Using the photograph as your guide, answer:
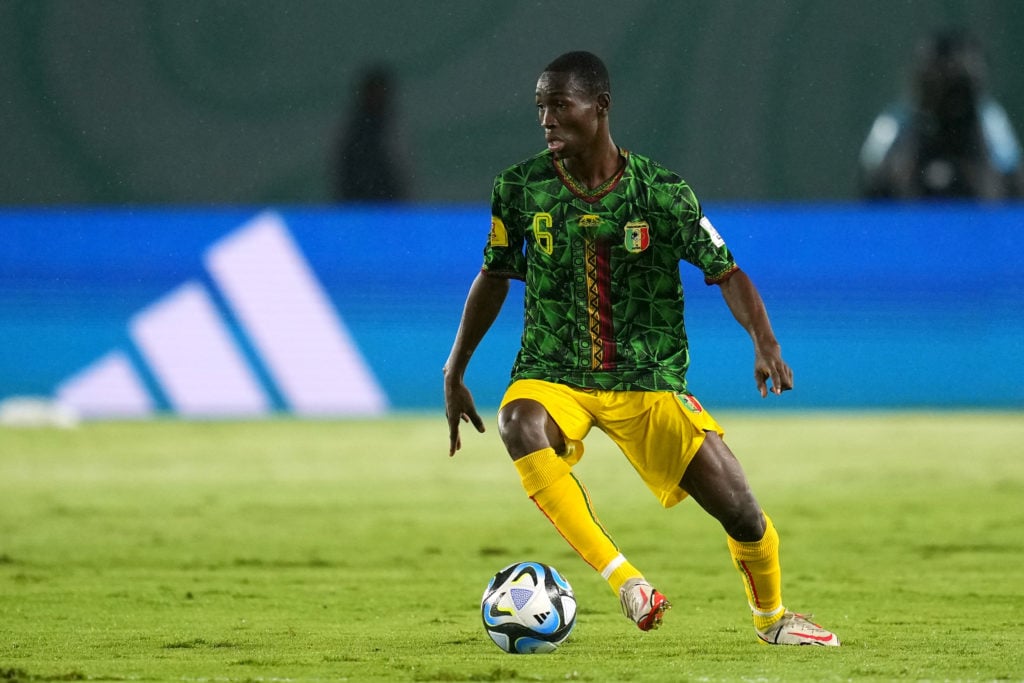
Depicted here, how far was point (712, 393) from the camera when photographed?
1166cm

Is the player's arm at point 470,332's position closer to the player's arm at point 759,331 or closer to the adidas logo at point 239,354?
the player's arm at point 759,331

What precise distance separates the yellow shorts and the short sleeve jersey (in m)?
0.05

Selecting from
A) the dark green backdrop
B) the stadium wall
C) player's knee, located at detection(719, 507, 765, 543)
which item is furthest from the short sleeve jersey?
the dark green backdrop

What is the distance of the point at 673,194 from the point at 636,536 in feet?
10.1

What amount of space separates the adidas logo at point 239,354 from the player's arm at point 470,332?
6.55 metres

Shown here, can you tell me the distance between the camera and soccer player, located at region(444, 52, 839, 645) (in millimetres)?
4793

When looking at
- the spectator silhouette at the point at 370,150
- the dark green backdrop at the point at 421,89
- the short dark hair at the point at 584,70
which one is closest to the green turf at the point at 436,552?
the short dark hair at the point at 584,70

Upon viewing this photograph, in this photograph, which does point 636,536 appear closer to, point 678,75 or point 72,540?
point 72,540

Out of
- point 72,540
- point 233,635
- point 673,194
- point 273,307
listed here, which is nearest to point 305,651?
point 233,635

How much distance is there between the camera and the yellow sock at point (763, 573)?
488 cm

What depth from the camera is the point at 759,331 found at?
4.68 meters

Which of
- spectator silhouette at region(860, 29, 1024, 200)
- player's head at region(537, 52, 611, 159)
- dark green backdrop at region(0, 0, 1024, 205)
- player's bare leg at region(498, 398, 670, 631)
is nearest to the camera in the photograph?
player's bare leg at region(498, 398, 670, 631)

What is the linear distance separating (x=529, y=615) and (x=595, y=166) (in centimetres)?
137

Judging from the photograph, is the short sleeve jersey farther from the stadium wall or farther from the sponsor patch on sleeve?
the stadium wall
